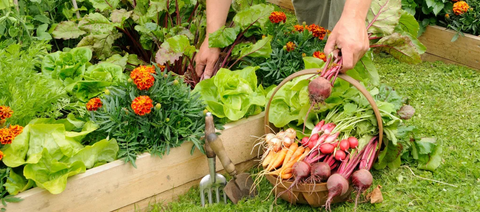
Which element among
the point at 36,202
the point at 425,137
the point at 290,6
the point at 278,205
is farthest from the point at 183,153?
the point at 290,6

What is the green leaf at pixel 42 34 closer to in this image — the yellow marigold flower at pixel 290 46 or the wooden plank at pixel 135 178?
the wooden plank at pixel 135 178

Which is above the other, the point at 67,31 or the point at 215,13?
the point at 215,13

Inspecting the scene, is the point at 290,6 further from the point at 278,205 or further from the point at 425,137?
the point at 278,205

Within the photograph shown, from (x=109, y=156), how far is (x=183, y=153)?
1.08ft

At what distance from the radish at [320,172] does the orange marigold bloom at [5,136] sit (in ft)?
3.91

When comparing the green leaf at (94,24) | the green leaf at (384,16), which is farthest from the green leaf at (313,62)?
the green leaf at (94,24)

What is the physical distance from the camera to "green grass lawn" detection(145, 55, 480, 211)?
2010mm

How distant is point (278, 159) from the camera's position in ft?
6.48

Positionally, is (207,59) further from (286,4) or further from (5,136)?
(286,4)

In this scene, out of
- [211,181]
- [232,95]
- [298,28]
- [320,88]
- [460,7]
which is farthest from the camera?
[460,7]

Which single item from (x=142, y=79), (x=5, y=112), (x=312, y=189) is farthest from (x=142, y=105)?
(x=312, y=189)

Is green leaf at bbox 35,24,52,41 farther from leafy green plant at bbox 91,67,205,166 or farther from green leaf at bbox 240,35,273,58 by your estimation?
green leaf at bbox 240,35,273,58

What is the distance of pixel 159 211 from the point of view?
201 centimetres

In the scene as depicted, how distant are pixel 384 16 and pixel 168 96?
1214 mm
